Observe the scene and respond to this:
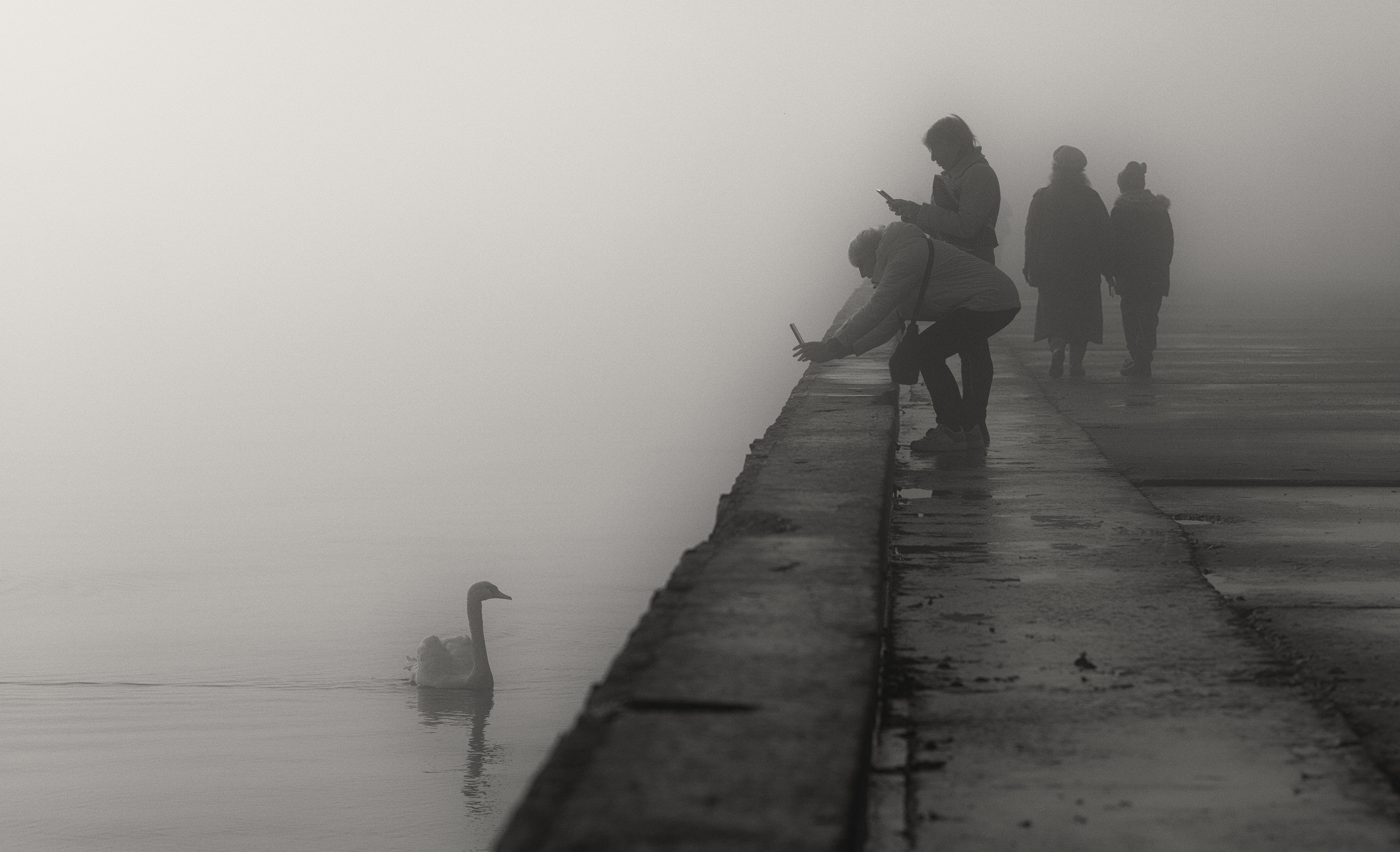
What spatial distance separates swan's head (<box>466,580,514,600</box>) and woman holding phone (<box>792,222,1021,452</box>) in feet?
58.3

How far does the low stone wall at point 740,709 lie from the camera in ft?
10.5

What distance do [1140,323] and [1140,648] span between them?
341 inches

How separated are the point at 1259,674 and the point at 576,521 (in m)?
45.8

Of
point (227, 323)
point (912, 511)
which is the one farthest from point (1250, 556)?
point (227, 323)

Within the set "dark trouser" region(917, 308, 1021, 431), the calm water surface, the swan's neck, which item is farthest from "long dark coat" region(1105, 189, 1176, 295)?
the swan's neck

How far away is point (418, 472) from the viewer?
197 feet

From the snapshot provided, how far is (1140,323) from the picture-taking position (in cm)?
1337

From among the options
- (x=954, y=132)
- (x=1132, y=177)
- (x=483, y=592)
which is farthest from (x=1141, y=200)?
(x=483, y=592)

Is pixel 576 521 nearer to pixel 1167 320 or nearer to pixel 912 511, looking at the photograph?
pixel 1167 320

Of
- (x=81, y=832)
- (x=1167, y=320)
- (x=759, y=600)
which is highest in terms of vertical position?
(x=759, y=600)

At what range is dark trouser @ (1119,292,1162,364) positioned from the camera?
13242 millimetres

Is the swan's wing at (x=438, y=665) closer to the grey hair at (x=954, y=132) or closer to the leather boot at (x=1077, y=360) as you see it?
the leather boot at (x=1077, y=360)

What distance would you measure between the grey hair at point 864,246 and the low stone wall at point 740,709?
2.44 metres

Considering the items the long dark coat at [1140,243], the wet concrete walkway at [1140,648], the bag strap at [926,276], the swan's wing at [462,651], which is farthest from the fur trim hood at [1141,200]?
the swan's wing at [462,651]
